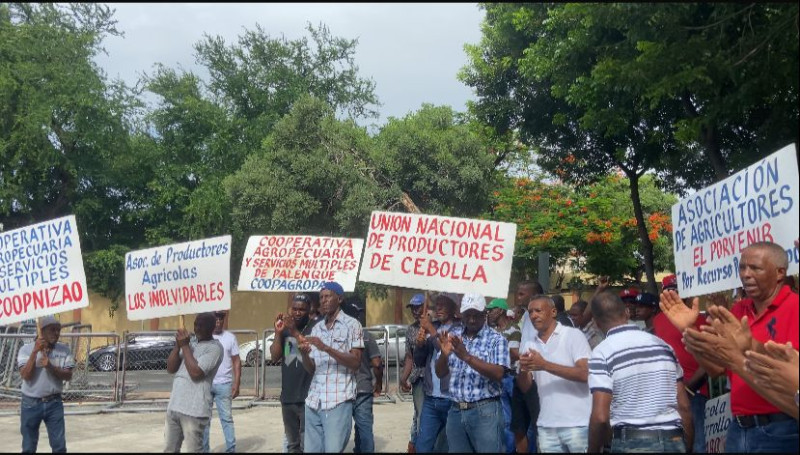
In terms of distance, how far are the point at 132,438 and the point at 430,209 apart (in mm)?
16531

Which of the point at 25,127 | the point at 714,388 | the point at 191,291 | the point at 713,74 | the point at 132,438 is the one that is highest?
the point at 25,127

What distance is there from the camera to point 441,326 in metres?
7.97

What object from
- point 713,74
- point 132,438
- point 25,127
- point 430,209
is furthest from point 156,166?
point 713,74

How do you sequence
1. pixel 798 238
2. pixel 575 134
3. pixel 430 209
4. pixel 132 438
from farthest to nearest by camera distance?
1. pixel 430 209
2. pixel 575 134
3. pixel 132 438
4. pixel 798 238

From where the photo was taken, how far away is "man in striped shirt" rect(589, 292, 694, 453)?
17.7 ft

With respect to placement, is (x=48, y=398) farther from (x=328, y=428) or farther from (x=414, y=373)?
(x=414, y=373)

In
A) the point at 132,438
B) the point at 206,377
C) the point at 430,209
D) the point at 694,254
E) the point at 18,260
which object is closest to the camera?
the point at 694,254

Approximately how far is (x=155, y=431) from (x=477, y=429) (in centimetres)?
644

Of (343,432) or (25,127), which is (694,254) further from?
(25,127)

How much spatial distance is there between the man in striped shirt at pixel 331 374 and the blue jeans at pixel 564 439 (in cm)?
167

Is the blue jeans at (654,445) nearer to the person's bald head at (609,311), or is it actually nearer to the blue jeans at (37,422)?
the person's bald head at (609,311)

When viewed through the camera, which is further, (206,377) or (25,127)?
(25,127)

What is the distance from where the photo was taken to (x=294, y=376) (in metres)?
8.43

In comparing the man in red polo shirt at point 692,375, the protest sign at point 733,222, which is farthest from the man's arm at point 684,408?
the man in red polo shirt at point 692,375
